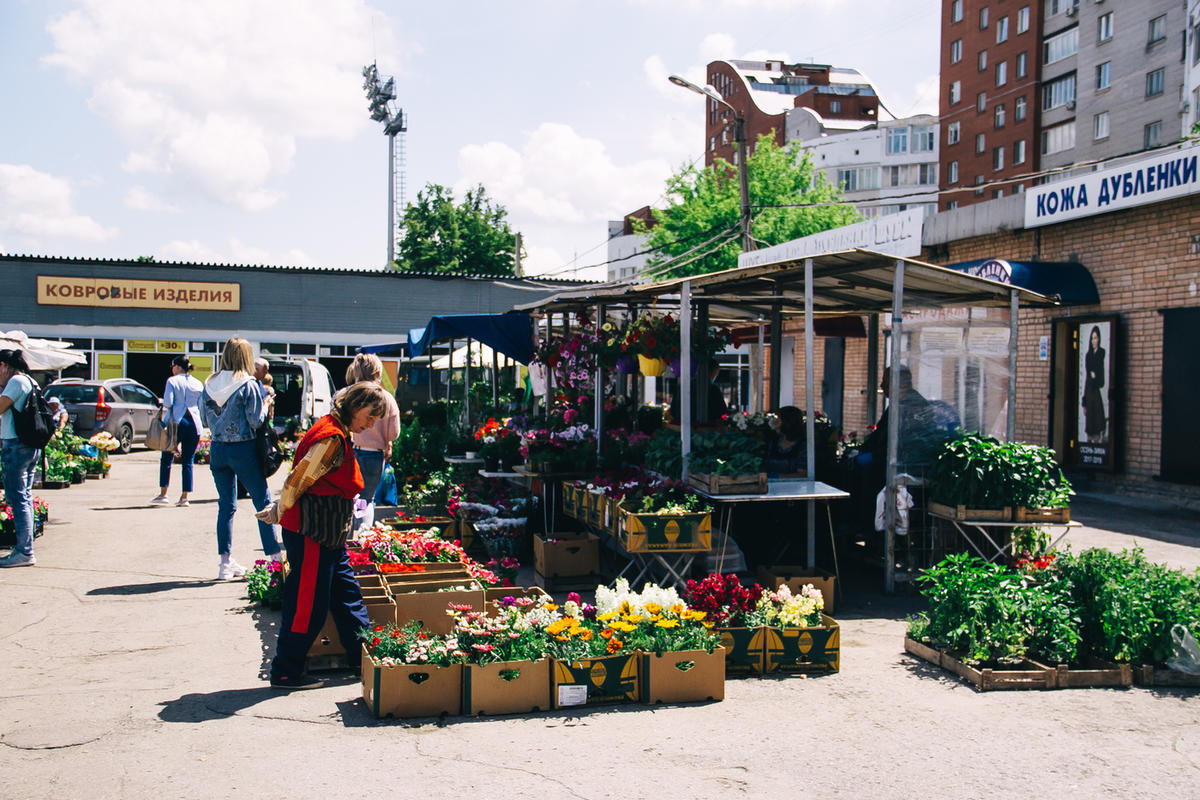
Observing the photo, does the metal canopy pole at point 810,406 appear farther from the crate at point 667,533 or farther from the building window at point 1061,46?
the building window at point 1061,46

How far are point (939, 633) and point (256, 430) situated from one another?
5449mm

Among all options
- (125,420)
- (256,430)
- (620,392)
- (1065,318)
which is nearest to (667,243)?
(125,420)

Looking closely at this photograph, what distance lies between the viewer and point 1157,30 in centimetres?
4494

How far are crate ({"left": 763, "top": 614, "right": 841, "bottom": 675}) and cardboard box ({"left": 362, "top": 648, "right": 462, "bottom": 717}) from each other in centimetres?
196

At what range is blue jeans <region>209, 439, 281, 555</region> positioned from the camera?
26.5ft

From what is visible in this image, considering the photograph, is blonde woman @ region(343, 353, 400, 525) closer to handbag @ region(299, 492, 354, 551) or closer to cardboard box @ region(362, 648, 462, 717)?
handbag @ region(299, 492, 354, 551)

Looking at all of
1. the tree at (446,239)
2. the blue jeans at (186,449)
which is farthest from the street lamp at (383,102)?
the blue jeans at (186,449)

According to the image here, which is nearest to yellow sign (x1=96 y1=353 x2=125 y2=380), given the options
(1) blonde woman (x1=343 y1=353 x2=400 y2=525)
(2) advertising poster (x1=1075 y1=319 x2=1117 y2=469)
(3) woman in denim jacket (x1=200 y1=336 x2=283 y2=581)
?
(3) woman in denim jacket (x1=200 y1=336 x2=283 y2=581)

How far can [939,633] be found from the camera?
6246mm

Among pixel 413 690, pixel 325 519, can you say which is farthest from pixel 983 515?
pixel 325 519

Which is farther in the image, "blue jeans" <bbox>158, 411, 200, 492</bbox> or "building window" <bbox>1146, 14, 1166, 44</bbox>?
"building window" <bbox>1146, 14, 1166, 44</bbox>

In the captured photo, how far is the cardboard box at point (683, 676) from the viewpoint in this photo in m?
5.36

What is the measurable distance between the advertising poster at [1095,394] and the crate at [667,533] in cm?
963

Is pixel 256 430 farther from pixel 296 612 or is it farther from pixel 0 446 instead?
pixel 296 612
